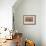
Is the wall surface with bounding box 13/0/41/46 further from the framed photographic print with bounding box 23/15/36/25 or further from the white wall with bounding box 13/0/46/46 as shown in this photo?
the framed photographic print with bounding box 23/15/36/25

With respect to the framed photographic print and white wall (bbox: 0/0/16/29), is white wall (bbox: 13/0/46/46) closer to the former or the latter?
the framed photographic print

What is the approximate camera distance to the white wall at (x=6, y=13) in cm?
468

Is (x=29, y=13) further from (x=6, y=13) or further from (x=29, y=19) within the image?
(x=6, y=13)

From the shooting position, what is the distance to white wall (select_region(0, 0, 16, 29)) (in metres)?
4.68

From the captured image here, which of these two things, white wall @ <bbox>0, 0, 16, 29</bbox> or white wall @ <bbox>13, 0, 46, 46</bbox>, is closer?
white wall @ <bbox>0, 0, 16, 29</bbox>

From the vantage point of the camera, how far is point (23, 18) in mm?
5742

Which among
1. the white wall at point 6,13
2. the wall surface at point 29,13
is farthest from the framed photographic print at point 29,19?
the white wall at point 6,13

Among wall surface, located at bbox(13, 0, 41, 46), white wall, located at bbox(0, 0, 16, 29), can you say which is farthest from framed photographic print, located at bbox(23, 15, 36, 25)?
white wall, located at bbox(0, 0, 16, 29)

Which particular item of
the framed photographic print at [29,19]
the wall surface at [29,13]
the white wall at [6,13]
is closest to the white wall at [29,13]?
the wall surface at [29,13]

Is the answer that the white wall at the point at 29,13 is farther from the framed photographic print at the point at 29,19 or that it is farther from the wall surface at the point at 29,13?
the framed photographic print at the point at 29,19

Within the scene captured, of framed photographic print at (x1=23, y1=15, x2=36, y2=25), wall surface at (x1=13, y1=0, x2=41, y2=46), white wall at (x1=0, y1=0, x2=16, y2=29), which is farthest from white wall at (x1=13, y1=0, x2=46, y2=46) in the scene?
white wall at (x1=0, y1=0, x2=16, y2=29)

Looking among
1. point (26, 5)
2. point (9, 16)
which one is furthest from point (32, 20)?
point (9, 16)

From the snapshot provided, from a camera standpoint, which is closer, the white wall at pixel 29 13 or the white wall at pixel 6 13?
the white wall at pixel 6 13

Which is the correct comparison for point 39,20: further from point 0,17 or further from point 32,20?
point 0,17
